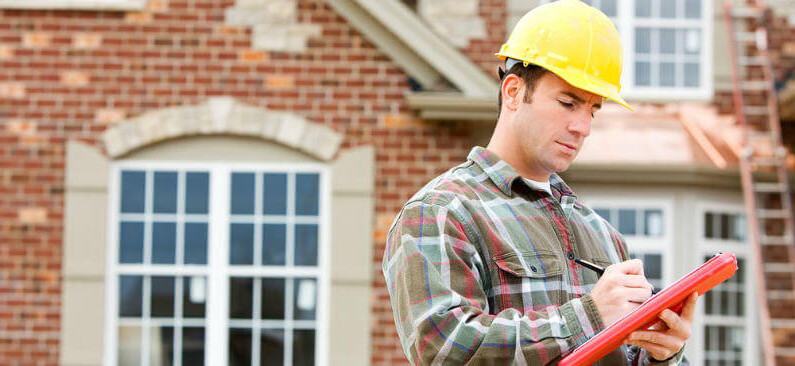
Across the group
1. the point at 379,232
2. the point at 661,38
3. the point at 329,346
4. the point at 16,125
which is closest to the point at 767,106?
the point at 661,38

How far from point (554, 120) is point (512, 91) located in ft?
0.45

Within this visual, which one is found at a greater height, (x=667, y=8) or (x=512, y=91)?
(x=667, y=8)

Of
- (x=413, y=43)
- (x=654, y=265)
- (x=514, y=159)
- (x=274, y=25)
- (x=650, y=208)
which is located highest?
(x=274, y=25)

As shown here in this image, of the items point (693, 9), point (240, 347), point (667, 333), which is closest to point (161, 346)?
point (240, 347)

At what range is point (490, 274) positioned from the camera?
7.38ft

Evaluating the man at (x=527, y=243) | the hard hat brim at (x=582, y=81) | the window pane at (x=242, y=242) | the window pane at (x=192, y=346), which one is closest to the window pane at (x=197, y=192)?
the window pane at (x=242, y=242)

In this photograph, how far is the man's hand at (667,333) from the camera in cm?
209

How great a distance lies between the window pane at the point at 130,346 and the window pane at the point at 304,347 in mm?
1209

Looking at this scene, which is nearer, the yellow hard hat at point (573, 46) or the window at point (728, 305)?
the yellow hard hat at point (573, 46)

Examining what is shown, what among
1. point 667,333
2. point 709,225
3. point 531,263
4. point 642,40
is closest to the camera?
point 667,333

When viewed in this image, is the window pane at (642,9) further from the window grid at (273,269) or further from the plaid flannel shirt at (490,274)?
the plaid flannel shirt at (490,274)

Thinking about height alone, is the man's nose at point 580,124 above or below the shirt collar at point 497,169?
above

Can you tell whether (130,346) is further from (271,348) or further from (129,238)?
(271,348)

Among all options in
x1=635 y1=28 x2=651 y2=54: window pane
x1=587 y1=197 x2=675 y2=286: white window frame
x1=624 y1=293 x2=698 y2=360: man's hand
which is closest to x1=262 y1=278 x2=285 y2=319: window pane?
x1=587 y1=197 x2=675 y2=286: white window frame
